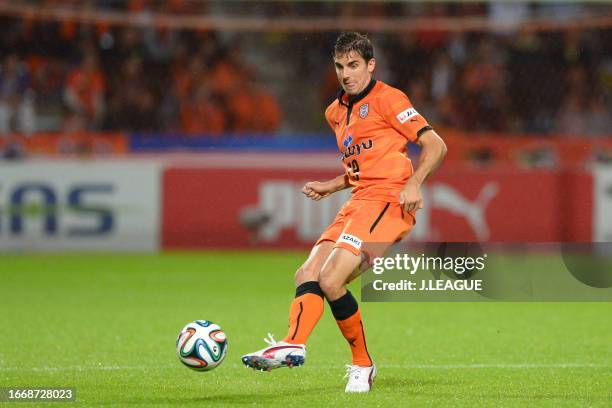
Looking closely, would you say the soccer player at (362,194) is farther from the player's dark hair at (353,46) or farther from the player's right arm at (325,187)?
the player's right arm at (325,187)

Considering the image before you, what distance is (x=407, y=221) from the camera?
6473 millimetres

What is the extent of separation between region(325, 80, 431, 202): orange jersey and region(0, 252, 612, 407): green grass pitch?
1111 millimetres

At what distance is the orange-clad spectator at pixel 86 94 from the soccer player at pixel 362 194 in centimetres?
1047

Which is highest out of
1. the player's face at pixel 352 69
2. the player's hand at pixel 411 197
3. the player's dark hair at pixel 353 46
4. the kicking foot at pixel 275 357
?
the player's dark hair at pixel 353 46

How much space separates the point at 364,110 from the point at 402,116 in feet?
0.78

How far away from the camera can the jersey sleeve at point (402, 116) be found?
6398 millimetres

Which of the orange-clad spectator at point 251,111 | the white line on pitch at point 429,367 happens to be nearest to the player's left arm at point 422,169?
the white line on pitch at point 429,367

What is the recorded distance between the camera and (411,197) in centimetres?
614

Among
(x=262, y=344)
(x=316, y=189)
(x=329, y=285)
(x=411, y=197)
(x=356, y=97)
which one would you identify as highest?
(x=356, y=97)

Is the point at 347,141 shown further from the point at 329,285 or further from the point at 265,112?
the point at 265,112

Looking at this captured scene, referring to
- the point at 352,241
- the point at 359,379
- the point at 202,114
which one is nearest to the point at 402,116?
the point at 352,241

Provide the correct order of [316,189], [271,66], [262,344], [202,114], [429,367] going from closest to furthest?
[316,189]
[429,367]
[262,344]
[202,114]
[271,66]

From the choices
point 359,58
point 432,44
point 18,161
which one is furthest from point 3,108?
point 359,58

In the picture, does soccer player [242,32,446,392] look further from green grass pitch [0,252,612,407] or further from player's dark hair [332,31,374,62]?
green grass pitch [0,252,612,407]
